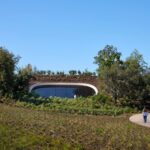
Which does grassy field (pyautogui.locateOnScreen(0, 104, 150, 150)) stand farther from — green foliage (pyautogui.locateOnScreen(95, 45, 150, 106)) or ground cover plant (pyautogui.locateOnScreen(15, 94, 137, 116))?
green foliage (pyautogui.locateOnScreen(95, 45, 150, 106))

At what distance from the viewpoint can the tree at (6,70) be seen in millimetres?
39781

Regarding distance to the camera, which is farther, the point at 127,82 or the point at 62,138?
the point at 127,82

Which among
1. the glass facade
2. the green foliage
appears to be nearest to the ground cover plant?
the green foliage

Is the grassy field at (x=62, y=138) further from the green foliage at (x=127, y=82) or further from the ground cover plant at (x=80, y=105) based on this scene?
the green foliage at (x=127, y=82)

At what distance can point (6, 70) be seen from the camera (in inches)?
1577

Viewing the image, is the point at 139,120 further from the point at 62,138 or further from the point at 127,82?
the point at 62,138

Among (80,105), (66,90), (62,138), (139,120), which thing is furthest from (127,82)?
(62,138)

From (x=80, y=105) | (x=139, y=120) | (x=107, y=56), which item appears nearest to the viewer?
(x=139, y=120)

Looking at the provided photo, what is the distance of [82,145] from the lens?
677 inches

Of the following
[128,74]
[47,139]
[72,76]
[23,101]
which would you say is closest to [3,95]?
[23,101]

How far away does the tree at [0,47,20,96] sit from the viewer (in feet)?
131

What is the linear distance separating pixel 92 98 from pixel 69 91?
47.0 ft

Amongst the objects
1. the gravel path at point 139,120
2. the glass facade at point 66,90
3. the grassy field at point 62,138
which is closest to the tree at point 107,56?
the glass facade at point 66,90

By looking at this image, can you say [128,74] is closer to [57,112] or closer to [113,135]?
[57,112]
